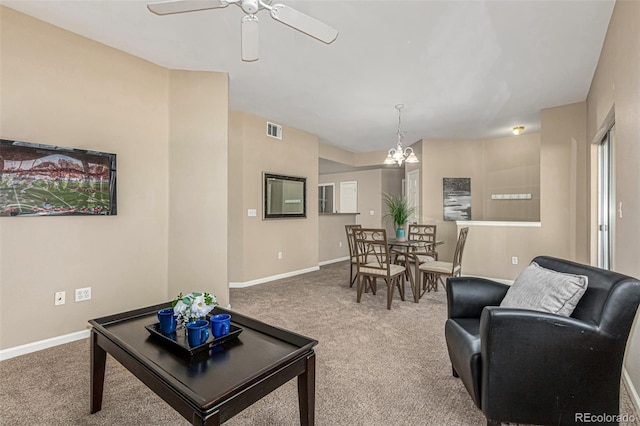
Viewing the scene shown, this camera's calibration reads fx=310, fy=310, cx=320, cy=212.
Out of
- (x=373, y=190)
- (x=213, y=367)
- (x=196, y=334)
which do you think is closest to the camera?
(x=213, y=367)

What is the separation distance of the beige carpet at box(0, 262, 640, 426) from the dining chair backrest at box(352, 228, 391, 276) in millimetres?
681

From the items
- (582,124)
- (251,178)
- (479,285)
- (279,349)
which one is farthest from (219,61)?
(582,124)

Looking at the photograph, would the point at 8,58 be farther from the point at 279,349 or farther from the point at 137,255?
the point at 279,349

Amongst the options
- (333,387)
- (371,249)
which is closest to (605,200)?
(371,249)

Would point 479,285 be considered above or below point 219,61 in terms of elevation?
below

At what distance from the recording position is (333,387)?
2.03 metres

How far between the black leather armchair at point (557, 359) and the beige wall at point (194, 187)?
2688 mm

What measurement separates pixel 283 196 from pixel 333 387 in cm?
368

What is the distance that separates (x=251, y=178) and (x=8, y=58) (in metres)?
2.88

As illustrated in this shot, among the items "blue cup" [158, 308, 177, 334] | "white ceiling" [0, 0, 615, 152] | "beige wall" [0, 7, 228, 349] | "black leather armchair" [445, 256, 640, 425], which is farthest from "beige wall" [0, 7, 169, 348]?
"black leather armchair" [445, 256, 640, 425]

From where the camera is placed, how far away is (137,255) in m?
3.13

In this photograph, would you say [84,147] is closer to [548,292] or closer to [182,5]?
[182,5]

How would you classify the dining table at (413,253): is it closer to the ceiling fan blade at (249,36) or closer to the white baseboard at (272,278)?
the white baseboard at (272,278)

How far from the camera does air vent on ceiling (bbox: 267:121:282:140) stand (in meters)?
5.11
